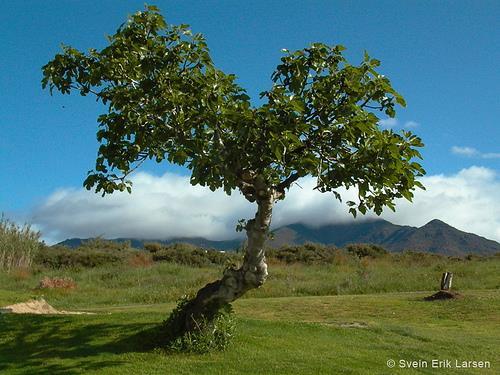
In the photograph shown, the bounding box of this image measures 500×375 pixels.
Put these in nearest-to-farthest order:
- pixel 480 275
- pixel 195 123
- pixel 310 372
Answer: pixel 195 123 < pixel 310 372 < pixel 480 275

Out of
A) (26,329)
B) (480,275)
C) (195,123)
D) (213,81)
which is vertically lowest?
(26,329)

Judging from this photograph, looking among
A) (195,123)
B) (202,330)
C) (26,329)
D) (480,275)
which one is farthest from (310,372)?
(480,275)

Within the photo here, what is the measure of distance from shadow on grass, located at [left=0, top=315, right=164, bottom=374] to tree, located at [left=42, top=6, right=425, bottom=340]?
2644 millimetres

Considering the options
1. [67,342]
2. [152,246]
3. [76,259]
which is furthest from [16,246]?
[67,342]

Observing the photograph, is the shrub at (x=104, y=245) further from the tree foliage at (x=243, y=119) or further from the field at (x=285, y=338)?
the tree foliage at (x=243, y=119)

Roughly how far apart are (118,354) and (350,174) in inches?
224

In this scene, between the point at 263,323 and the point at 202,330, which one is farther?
the point at 263,323

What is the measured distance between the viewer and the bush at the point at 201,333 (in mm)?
11719

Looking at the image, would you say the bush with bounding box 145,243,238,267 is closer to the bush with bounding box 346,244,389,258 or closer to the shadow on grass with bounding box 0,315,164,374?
the bush with bounding box 346,244,389,258

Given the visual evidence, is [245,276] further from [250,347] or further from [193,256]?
[193,256]

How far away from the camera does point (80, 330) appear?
1348 centimetres

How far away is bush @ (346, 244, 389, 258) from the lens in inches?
2051

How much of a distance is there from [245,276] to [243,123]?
3.46m

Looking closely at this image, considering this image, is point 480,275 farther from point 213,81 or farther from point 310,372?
point 213,81
